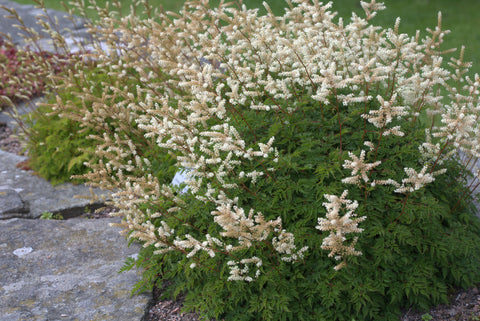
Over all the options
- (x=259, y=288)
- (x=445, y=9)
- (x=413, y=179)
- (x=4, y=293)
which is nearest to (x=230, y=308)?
(x=259, y=288)

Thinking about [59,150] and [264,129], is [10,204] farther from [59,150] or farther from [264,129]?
[264,129]

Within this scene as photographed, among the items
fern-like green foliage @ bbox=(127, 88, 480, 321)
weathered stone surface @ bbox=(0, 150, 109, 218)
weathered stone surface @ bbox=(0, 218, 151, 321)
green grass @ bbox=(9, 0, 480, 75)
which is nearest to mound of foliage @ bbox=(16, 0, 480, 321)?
fern-like green foliage @ bbox=(127, 88, 480, 321)

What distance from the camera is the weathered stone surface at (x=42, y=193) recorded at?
18.6ft

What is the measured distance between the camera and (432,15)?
1206 cm

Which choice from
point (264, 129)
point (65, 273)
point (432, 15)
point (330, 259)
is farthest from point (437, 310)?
point (432, 15)

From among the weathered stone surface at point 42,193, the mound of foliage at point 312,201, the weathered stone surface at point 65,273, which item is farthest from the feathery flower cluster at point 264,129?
the weathered stone surface at point 42,193

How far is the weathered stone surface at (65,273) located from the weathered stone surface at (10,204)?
0.31 m

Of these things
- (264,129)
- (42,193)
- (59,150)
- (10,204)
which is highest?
(264,129)

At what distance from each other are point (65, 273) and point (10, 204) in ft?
5.81

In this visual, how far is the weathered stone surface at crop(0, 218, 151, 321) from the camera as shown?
383 centimetres

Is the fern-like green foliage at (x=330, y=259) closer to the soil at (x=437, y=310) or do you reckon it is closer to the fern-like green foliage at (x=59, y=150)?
the soil at (x=437, y=310)

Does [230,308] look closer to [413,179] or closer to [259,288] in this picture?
[259,288]

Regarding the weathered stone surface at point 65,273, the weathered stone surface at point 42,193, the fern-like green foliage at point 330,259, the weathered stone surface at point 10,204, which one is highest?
the fern-like green foliage at point 330,259

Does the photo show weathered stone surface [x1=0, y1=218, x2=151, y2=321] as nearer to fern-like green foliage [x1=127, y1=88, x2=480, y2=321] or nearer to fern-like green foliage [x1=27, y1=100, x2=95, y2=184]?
fern-like green foliage [x1=127, y1=88, x2=480, y2=321]
